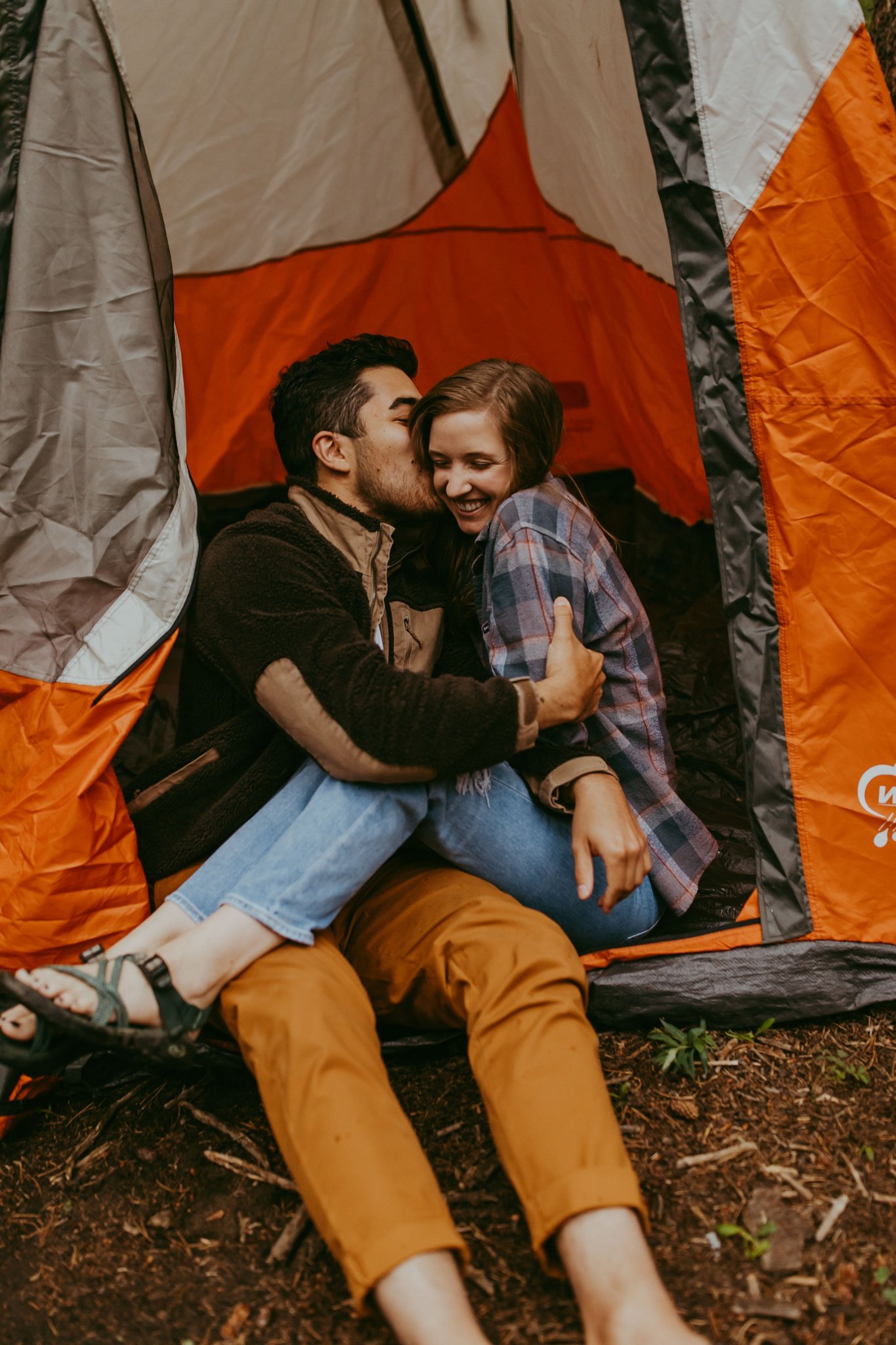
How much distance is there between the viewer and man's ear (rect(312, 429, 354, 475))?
7.11 feet

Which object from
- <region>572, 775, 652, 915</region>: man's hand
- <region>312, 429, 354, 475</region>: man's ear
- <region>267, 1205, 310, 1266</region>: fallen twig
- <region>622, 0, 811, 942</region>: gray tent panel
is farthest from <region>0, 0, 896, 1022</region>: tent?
<region>267, 1205, 310, 1266</region>: fallen twig

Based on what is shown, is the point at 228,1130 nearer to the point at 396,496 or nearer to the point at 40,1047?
the point at 40,1047

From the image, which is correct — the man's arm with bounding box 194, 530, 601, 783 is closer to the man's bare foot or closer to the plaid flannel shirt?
the plaid flannel shirt

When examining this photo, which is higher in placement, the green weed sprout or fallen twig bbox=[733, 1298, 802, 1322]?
the green weed sprout

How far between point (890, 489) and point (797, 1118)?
0.98 meters

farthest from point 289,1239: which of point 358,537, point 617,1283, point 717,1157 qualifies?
point 358,537

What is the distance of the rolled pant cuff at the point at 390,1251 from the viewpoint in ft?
4.10

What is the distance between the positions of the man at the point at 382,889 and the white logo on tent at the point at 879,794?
425 millimetres

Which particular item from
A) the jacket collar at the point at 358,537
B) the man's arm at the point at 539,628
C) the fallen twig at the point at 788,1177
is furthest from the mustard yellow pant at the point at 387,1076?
the jacket collar at the point at 358,537

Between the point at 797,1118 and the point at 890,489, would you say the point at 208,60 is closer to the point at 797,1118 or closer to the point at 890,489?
the point at 890,489

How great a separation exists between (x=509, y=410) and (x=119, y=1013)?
1.17 meters

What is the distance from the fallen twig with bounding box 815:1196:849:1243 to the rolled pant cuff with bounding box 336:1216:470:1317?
0.51m

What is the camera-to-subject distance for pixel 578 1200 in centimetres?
130

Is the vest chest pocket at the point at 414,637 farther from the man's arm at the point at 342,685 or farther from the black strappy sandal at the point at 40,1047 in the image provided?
the black strappy sandal at the point at 40,1047
